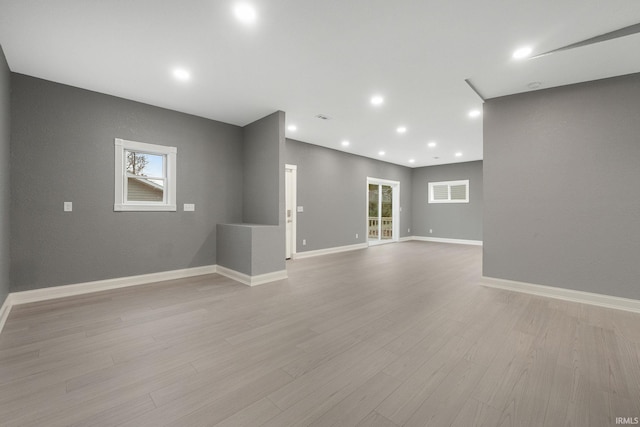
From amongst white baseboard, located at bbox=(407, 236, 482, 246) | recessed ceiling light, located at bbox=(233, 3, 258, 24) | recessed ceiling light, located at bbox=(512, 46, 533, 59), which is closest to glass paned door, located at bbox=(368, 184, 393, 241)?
white baseboard, located at bbox=(407, 236, 482, 246)

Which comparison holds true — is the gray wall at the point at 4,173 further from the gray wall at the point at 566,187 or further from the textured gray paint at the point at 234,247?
the gray wall at the point at 566,187

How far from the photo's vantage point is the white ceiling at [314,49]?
2.15 metres

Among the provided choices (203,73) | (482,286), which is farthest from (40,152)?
(482,286)

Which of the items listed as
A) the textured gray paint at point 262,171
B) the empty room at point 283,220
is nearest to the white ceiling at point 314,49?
the empty room at point 283,220

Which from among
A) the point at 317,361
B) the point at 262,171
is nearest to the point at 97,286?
the point at 262,171

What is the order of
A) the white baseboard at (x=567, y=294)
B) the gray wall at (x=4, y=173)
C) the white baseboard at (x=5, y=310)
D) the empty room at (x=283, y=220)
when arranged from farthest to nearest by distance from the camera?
the white baseboard at (x=567, y=294), the gray wall at (x=4, y=173), the white baseboard at (x=5, y=310), the empty room at (x=283, y=220)

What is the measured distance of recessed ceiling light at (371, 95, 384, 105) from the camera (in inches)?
153

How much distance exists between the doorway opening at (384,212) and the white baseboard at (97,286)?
5.96m

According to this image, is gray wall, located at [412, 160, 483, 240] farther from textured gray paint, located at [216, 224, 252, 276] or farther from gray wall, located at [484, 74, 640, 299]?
textured gray paint, located at [216, 224, 252, 276]

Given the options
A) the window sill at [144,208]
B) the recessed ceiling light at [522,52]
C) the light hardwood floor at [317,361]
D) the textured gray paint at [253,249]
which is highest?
the recessed ceiling light at [522,52]

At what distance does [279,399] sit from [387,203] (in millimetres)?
8487

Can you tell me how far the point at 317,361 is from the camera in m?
1.96

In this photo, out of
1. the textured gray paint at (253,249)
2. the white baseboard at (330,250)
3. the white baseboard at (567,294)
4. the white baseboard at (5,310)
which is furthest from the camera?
the white baseboard at (330,250)

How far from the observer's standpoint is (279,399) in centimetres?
156
